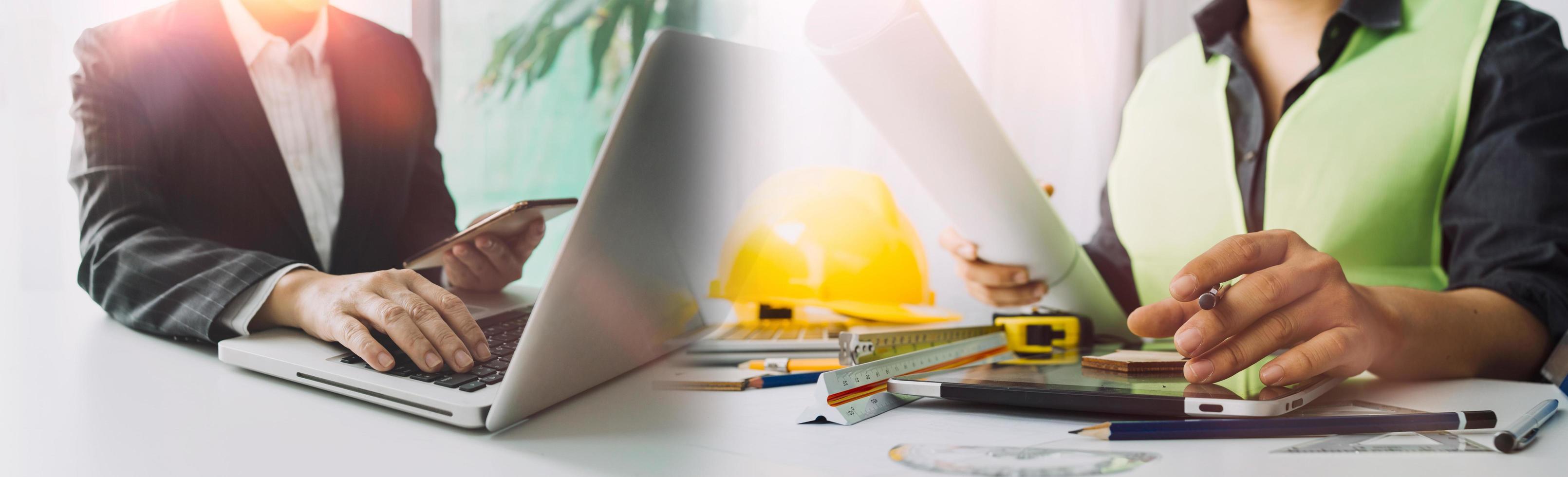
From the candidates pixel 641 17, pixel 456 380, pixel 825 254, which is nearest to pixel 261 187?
pixel 456 380

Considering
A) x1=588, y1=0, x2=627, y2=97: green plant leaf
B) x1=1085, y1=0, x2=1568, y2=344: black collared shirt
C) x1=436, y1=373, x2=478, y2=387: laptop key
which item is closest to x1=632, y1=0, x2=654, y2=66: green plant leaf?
x1=588, y1=0, x2=627, y2=97: green plant leaf

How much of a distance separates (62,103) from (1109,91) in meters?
1.13

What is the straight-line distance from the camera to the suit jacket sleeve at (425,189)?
0.32 metres

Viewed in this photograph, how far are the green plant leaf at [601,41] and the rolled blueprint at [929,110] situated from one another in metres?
0.13

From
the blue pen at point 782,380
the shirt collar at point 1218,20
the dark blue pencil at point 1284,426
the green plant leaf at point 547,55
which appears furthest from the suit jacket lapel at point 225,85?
the shirt collar at point 1218,20

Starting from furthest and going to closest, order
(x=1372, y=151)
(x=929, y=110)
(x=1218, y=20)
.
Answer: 1. (x=1218, y=20)
2. (x=1372, y=151)
3. (x=929, y=110)

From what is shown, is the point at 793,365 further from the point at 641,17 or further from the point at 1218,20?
the point at 1218,20

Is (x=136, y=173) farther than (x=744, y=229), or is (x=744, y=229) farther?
(x=744, y=229)

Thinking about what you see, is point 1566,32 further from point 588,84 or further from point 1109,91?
point 588,84

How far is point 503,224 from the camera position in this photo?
0.30 m

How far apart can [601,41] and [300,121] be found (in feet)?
0.50

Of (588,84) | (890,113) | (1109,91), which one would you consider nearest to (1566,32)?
(1109,91)

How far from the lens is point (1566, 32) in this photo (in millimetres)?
709

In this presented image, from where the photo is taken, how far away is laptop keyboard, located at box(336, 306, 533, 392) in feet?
0.82
